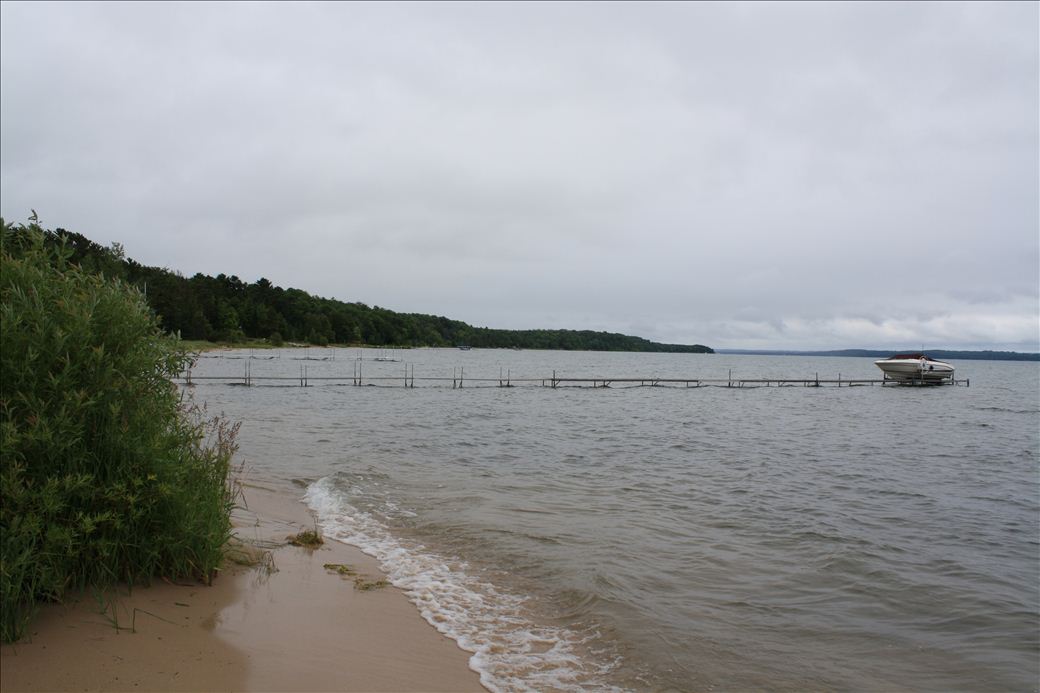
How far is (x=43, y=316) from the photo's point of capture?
15.5 ft

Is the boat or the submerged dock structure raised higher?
the boat

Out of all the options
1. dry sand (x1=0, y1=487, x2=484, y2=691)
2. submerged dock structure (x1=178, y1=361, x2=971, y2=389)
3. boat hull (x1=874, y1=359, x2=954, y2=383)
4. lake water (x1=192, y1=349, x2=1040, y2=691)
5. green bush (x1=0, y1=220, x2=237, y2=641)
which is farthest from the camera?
boat hull (x1=874, y1=359, x2=954, y2=383)

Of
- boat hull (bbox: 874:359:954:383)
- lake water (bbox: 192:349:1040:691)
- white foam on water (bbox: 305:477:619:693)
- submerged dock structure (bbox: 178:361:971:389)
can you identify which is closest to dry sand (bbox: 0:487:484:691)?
white foam on water (bbox: 305:477:619:693)

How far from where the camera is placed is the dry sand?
400 centimetres

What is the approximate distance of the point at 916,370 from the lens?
205 ft

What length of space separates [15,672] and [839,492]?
1453cm

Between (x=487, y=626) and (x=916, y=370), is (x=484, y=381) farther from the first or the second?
(x=487, y=626)

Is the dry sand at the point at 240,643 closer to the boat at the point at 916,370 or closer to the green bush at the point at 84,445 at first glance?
the green bush at the point at 84,445

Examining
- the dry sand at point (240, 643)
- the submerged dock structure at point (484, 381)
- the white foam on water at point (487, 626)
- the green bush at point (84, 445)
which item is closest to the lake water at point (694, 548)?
the white foam on water at point (487, 626)

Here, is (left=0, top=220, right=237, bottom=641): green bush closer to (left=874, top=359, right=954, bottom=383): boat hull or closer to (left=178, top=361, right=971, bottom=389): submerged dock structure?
(left=178, top=361, right=971, bottom=389): submerged dock structure

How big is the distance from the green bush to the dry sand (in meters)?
0.27

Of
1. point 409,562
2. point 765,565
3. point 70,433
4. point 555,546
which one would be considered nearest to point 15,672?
point 70,433

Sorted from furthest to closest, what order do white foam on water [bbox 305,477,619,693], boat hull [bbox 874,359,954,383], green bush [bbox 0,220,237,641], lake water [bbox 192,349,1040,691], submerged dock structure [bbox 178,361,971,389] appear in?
boat hull [bbox 874,359,954,383] → submerged dock structure [bbox 178,361,971,389] → lake water [bbox 192,349,1040,691] → white foam on water [bbox 305,477,619,693] → green bush [bbox 0,220,237,641]

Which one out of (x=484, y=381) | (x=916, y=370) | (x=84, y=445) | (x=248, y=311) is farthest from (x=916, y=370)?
(x=248, y=311)
